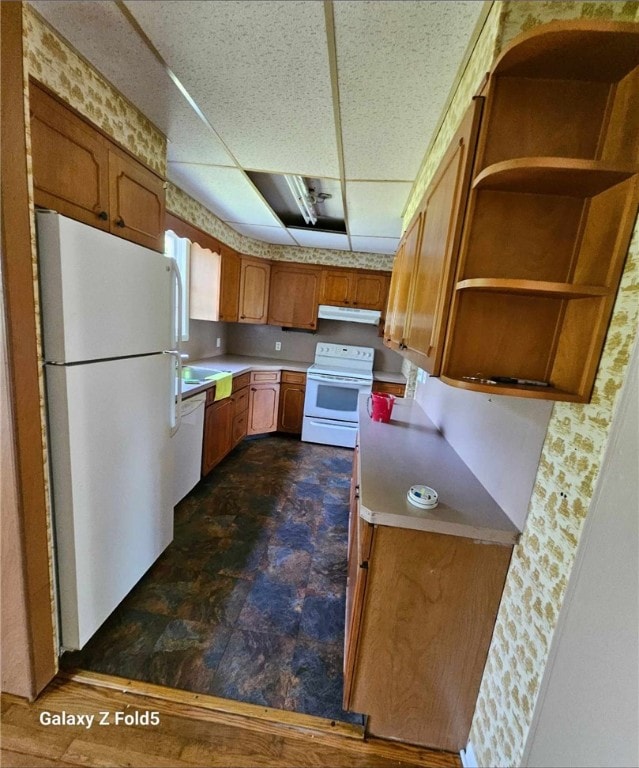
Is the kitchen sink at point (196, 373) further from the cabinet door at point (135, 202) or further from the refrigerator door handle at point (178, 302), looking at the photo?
the cabinet door at point (135, 202)

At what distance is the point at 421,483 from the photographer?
1.34 meters

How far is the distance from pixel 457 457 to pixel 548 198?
3.84 feet

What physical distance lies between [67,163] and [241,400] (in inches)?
103

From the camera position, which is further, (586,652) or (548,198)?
(548,198)

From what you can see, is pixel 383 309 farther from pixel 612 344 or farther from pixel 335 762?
pixel 335 762

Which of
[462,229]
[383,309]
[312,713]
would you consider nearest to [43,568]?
[312,713]

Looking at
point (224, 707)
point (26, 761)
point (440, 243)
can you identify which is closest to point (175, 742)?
point (224, 707)

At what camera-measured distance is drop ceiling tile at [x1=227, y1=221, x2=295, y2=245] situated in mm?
3506

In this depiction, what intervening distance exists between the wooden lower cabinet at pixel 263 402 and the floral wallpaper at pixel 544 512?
3212 millimetres

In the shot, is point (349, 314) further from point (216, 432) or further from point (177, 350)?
point (177, 350)

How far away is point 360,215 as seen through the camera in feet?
9.07

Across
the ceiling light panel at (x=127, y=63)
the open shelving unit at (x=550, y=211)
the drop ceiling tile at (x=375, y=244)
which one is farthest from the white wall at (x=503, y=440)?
the drop ceiling tile at (x=375, y=244)

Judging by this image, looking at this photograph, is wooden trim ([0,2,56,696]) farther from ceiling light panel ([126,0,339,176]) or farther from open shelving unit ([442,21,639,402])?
open shelving unit ([442,21,639,402])

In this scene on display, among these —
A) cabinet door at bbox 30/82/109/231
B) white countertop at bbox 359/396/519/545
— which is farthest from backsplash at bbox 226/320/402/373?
cabinet door at bbox 30/82/109/231
